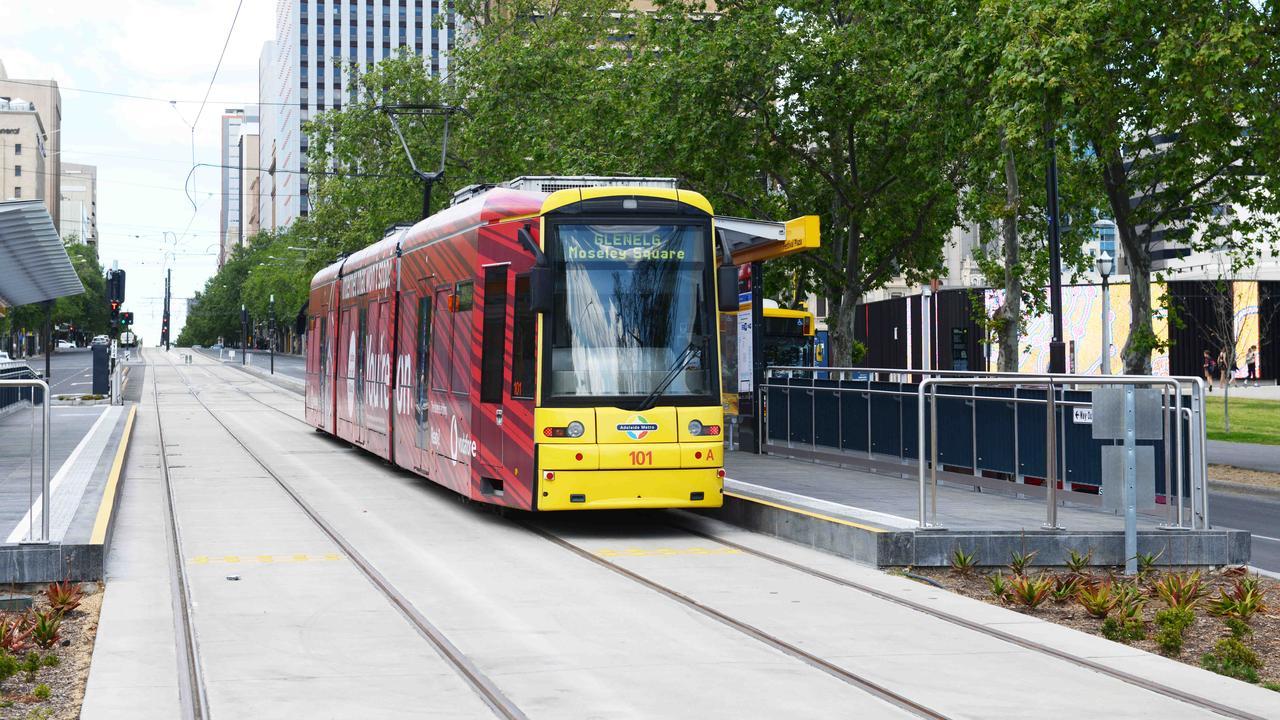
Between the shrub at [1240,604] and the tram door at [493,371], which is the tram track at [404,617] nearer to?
the tram door at [493,371]

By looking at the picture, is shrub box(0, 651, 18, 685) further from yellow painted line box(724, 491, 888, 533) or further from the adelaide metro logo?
the adelaide metro logo

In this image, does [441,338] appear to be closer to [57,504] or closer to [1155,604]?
[57,504]

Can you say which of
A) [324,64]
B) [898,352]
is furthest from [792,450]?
[324,64]

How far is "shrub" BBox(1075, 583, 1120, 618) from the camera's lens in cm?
1000

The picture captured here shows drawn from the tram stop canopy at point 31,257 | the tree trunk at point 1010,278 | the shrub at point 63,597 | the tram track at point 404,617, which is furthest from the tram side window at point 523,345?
the tree trunk at point 1010,278

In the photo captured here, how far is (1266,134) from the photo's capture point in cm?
2186

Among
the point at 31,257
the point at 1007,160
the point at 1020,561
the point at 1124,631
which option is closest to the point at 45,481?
the point at 1020,561

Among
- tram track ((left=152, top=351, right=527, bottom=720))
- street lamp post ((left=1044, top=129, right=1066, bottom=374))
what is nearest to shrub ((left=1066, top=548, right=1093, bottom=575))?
tram track ((left=152, top=351, right=527, bottom=720))

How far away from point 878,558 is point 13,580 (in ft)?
21.4

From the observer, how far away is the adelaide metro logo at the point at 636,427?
1400 cm

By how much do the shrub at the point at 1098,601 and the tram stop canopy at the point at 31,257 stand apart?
60.0 feet

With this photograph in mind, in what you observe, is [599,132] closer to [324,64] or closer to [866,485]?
[866,485]

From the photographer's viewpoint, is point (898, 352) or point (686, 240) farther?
point (898, 352)

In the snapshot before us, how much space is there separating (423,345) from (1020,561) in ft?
28.5
